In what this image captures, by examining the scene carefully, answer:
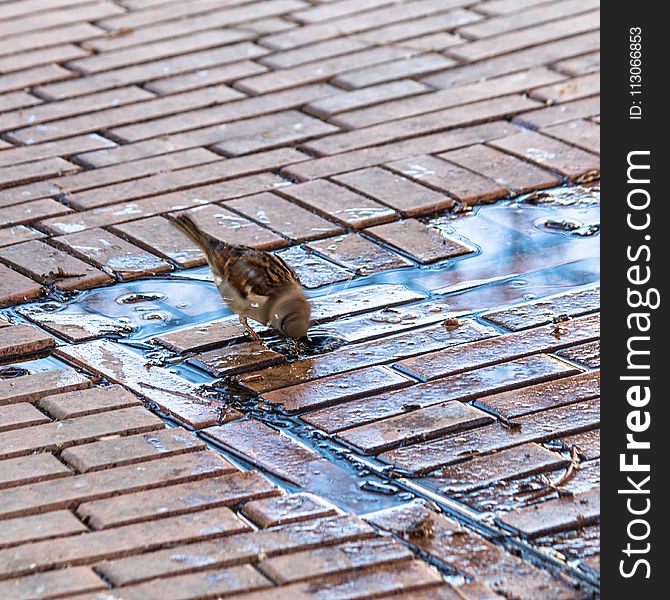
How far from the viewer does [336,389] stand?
10.7 feet

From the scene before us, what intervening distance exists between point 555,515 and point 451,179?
191 cm

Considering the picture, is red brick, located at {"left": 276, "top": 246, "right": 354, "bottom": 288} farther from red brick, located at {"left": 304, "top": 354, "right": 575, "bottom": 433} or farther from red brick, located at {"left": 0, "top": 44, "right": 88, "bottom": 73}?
red brick, located at {"left": 0, "top": 44, "right": 88, "bottom": 73}

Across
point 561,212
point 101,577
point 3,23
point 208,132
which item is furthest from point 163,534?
point 3,23

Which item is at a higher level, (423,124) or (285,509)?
(423,124)

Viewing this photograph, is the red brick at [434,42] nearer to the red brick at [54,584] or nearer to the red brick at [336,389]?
the red brick at [336,389]

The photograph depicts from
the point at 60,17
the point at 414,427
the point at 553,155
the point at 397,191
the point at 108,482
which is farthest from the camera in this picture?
the point at 60,17

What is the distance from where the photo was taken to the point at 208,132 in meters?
4.78

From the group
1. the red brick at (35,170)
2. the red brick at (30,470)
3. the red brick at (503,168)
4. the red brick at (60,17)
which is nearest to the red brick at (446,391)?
the red brick at (30,470)

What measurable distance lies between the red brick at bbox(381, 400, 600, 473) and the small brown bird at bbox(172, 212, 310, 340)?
0.59m

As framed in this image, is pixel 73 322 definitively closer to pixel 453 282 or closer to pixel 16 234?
pixel 16 234

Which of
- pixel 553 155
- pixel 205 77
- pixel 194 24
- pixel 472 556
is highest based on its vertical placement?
pixel 194 24

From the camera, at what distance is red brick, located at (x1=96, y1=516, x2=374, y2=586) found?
251 centimetres

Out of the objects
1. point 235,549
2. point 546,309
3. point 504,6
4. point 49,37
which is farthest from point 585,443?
point 49,37

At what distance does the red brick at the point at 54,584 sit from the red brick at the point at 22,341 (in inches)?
41.2
